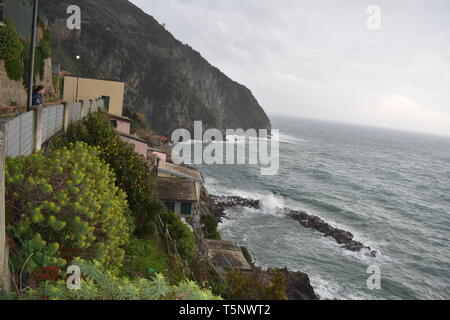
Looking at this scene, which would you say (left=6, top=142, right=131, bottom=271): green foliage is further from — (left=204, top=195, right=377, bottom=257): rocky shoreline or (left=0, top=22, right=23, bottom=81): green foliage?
(left=204, top=195, right=377, bottom=257): rocky shoreline

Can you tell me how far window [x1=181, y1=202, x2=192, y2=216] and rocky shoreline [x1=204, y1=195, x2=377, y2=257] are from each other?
14.9 meters

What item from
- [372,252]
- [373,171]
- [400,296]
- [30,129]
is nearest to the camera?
[30,129]

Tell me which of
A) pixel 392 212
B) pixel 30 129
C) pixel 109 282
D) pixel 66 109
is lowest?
pixel 392 212

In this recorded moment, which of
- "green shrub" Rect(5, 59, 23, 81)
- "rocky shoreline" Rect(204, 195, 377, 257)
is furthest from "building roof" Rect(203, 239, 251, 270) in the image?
"green shrub" Rect(5, 59, 23, 81)

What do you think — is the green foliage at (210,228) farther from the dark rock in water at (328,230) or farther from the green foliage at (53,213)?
the green foliage at (53,213)

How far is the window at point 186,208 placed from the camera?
24328mm

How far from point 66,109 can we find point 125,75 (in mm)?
89625

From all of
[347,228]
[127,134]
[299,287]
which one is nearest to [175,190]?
[127,134]

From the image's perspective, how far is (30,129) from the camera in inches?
430

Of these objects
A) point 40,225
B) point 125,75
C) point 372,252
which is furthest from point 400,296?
point 125,75

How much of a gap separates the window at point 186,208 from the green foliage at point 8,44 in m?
16.1

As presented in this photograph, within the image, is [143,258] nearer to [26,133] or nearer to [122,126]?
[26,133]

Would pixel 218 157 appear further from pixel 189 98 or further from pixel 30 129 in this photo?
pixel 30 129

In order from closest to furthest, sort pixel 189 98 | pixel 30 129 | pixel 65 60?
1. pixel 30 129
2. pixel 65 60
3. pixel 189 98
